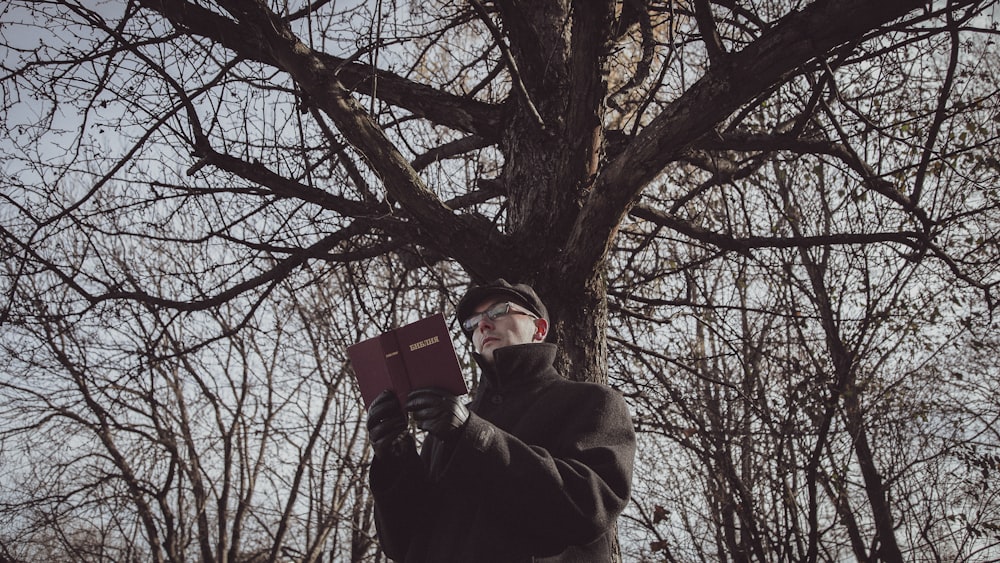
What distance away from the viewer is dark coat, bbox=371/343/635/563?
2.09 m

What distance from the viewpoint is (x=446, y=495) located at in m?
2.45

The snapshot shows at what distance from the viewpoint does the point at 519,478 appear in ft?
6.80

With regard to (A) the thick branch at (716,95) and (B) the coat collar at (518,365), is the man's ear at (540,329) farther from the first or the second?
(A) the thick branch at (716,95)

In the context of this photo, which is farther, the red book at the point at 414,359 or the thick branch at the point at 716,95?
the thick branch at the point at 716,95

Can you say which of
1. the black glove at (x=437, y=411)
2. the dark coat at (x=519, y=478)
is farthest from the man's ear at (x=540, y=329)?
the black glove at (x=437, y=411)

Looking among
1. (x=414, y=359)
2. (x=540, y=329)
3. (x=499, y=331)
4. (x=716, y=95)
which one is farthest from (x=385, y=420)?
(x=716, y=95)

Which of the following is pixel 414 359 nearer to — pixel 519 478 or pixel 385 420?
pixel 385 420

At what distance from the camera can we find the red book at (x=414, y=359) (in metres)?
2.29

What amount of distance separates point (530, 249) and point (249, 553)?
12.1 metres

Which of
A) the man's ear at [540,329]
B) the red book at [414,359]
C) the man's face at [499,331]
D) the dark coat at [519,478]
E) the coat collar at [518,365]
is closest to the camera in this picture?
the dark coat at [519,478]

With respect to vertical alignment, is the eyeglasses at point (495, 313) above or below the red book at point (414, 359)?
above

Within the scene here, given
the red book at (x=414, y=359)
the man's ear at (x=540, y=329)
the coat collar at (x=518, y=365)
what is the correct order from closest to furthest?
the red book at (x=414, y=359), the coat collar at (x=518, y=365), the man's ear at (x=540, y=329)

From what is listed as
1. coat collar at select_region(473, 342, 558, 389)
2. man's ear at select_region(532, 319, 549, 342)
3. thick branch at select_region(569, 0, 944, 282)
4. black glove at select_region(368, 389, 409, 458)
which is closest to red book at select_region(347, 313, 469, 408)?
black glove at select_region(368, 389, 409, 458)

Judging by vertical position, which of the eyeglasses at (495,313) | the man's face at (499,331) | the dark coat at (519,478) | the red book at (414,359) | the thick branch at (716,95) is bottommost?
the dark coat at (519,478)
